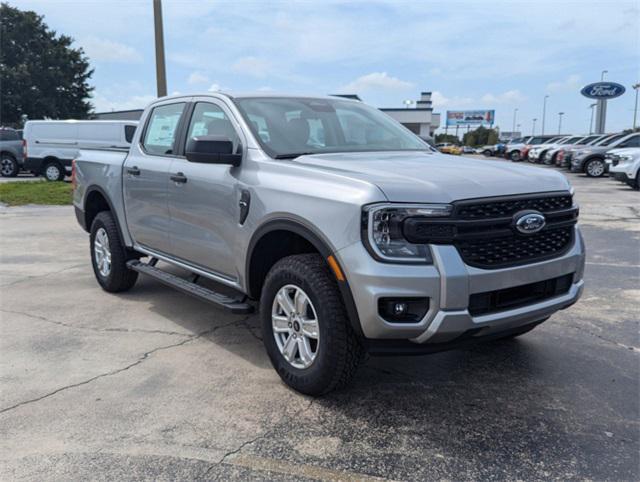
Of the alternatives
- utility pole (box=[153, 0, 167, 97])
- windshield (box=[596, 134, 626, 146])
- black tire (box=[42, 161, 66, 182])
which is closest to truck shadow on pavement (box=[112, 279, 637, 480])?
utility pole (box=[153, 0, 167, 97])

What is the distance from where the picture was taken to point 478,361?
4113mm

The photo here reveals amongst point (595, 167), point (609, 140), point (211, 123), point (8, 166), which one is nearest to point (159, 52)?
point (211, 123)

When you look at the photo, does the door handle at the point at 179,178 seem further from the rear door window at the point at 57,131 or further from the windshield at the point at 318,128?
the rear door window at the point at 57,131

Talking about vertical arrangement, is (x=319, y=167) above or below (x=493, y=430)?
above

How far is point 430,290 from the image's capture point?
286 centimetres

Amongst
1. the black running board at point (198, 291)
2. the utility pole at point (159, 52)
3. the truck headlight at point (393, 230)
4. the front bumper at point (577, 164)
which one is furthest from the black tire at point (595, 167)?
the truck headlight at point (393, 230)

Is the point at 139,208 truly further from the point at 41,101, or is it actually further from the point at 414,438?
the point at 41,101

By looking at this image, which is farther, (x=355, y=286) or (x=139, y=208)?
(x=139, y=208)

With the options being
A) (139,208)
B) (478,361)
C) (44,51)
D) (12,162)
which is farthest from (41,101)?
(478,361)

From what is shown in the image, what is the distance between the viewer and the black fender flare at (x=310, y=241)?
3.03 meters

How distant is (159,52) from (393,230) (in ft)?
35.4

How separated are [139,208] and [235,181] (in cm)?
166

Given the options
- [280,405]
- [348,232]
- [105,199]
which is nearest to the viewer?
[348,232]

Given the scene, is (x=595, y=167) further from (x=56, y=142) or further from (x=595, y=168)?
(x=56, y=142)
